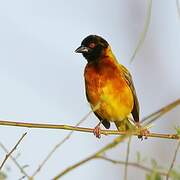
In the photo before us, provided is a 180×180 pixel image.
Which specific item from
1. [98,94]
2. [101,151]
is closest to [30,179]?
[101,151]

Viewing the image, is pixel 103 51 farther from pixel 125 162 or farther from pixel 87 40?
pixel 125 162

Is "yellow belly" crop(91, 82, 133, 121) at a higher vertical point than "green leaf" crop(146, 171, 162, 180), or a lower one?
higher

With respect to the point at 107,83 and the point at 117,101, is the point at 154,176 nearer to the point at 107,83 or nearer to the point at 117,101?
the point at 117,101

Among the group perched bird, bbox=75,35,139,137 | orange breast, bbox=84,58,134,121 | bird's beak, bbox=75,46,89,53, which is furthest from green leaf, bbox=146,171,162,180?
bird's beak, bbox=75,46,89,53

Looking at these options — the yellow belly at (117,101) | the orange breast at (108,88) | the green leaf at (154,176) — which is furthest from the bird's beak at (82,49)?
the green leaf at (154,176)

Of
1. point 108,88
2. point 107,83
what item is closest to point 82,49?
point 107,83

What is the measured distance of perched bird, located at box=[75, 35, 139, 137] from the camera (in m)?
5.55

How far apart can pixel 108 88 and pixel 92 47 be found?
2.58 feet

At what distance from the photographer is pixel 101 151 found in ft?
4.94

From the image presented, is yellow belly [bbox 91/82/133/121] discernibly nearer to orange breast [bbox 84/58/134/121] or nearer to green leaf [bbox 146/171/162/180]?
orange breast [bbox 84/58/134/121]

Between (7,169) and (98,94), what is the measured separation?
11.7 ft

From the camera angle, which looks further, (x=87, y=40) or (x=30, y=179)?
(x=87, y=40)

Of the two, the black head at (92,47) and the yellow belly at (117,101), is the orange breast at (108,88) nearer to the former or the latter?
the yellow belly at (117,101)

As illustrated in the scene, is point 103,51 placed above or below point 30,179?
above
